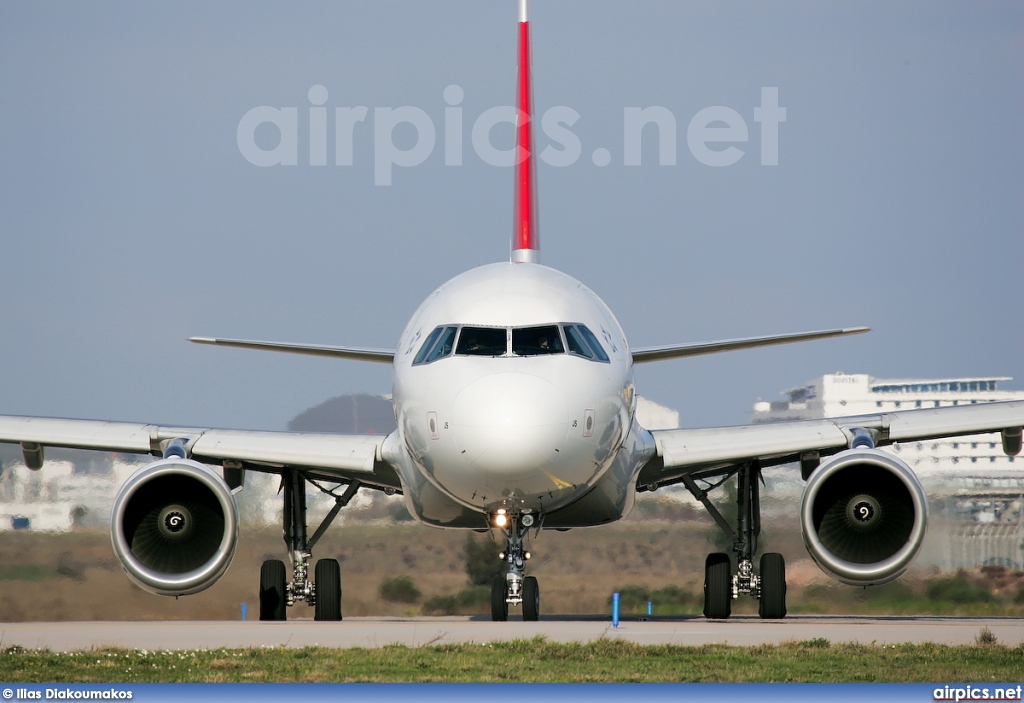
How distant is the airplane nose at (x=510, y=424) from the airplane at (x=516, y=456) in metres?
0.02

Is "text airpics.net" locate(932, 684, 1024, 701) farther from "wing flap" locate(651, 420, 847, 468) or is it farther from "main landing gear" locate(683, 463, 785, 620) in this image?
"main landing gear" locate(683, 463, 785, 620)

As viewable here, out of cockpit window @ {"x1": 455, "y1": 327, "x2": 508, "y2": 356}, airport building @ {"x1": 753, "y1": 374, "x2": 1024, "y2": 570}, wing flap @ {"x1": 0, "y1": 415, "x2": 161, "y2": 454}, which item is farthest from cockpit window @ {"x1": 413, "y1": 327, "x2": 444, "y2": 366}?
airport building @ {"x1": 753, "y1": 374, "x2": 1024, "y2": 570}

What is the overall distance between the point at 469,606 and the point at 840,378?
7.32m

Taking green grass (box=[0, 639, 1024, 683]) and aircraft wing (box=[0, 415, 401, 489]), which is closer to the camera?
green grass (box=[0, 639, 1024, 683])

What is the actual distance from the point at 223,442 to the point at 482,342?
428 centimetres

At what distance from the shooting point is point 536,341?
14.0m

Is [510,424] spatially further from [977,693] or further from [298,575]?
[298,575]

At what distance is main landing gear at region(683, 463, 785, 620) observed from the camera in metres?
18.3

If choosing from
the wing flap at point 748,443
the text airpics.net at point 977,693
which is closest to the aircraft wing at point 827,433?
the wing flap at point 748,443

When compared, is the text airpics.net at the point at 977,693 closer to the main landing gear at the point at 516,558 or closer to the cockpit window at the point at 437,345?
the main landing gear at the point at 516,558

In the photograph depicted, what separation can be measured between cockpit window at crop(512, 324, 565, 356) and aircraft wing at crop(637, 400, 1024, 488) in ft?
11.2

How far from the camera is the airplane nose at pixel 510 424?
1309cm

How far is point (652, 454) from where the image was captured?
17.2m

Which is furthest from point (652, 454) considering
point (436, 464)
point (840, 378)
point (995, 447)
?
point (840, 378)
